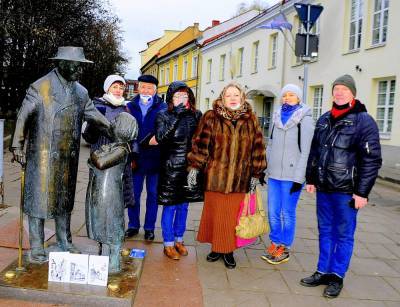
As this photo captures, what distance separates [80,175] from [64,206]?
6.62m

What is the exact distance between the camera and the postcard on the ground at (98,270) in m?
3.55

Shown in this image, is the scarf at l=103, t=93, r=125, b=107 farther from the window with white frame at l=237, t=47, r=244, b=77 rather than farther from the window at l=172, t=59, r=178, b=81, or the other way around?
the window at l=172, t=59, r=178, b=81

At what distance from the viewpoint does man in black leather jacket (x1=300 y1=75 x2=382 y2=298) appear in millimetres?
3750

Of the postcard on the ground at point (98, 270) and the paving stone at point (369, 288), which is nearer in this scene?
the postcard on the ground at point (98, 270)

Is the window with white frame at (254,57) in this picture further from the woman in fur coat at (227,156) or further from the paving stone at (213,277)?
the paving stone at (213,277)

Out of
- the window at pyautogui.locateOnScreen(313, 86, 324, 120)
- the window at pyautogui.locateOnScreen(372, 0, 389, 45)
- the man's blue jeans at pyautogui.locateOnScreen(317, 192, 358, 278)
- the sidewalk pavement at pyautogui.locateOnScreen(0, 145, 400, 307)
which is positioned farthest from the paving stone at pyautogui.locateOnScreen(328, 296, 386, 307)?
the window at pyautogui.locateOnScreen(313, 86, 324, 120)

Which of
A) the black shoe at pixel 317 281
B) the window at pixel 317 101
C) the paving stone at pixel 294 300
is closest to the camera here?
the paving stone at pixel 294 300

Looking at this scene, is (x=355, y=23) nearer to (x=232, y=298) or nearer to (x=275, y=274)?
(x=275, y=274)

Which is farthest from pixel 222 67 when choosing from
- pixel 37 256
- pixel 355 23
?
pixel 37 256

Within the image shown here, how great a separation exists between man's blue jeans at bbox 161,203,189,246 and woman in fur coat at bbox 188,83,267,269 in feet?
1.32

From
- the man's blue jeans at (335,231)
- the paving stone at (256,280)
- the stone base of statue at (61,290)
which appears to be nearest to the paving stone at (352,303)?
the man's blue jeans at (335,231)

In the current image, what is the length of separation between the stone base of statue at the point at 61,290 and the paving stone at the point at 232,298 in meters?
0.61

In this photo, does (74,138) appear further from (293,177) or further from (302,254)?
(302,254)

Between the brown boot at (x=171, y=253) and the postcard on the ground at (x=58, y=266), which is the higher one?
the postcard on the ground at (x=58, y=266)
